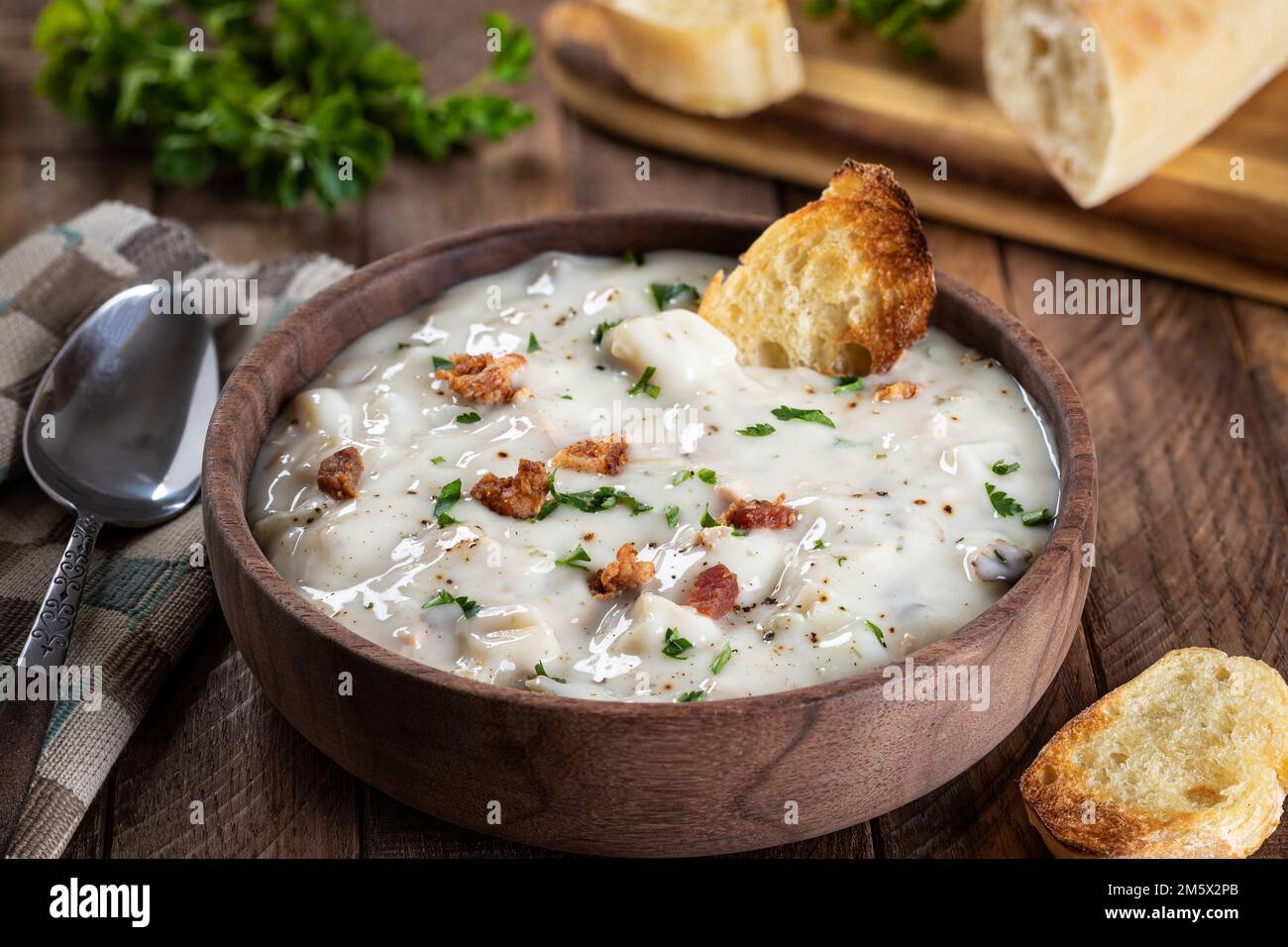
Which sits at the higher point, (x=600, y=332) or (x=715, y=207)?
(x=600, y=332)

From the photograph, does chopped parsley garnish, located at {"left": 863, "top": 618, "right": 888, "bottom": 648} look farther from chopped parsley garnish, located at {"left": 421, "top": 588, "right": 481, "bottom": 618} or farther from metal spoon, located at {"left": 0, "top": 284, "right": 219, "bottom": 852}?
metal spoon, located at {"left": 0, "top": 284, "right": 219, "bottom": 852}

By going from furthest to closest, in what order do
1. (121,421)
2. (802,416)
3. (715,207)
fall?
1. (715,207)
2. (121,421)
3. (802,416)

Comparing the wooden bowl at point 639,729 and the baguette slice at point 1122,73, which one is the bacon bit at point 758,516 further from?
the baguette slice at point 1122,73

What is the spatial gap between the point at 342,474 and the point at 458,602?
38 cm

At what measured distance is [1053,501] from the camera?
248 centimetres

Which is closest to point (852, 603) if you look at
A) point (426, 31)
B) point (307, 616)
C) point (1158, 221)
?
point (307, 616)

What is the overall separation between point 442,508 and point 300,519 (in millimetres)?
236

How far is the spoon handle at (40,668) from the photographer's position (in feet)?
7.64

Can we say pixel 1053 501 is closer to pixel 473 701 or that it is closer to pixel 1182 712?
pixel 1182 712

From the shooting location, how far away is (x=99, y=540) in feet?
9.58

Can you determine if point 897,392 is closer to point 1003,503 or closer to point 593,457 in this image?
point 1003,503

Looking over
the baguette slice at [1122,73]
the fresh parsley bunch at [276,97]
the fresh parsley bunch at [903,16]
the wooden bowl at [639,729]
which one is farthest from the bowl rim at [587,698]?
the fresh parsley bunch at [903,16]

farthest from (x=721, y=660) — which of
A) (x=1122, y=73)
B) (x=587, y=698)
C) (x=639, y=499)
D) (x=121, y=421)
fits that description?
(x=1122, y=73)

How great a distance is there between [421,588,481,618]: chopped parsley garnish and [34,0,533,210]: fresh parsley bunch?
80.0 inches
